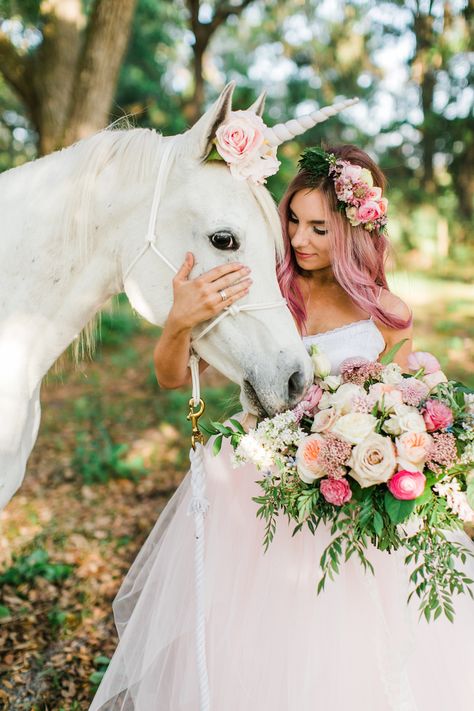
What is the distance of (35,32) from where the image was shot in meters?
9.40

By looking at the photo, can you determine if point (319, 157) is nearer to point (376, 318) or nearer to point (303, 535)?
point (376, 318)

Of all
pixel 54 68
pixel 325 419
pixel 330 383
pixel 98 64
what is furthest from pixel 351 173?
→ pixel 54 68

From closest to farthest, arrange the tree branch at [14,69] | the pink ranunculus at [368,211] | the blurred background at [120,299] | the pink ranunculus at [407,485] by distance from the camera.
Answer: the pink ranunculus at [407,485] → the pink ranunculus at [368,211] → the blurred background at [120,299] → the tree branch at [14,69]

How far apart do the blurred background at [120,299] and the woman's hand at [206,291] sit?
2.22 ft

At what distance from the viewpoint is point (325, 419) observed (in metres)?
1.76

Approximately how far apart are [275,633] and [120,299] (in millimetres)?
8399

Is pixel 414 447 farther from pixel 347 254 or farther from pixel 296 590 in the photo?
pixel 347 254

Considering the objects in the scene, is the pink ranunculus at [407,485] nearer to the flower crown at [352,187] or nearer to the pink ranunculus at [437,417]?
the pink ranunculus at [437,417]

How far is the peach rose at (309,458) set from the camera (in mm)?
1672

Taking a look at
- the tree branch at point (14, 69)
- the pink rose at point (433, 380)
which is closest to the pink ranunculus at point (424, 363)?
the pink rose at point (433, 380)

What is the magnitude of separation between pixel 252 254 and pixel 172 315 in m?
0.35

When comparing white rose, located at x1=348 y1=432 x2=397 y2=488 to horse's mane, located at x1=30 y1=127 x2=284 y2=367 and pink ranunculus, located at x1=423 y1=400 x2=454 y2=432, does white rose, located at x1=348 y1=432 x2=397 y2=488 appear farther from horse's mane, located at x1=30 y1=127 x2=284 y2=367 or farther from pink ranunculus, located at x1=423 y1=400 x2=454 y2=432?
horse's mane, located at x1=30 y1=127 x2=284 y2=367

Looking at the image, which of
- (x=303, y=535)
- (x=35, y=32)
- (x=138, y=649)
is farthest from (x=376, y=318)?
(x=35, y=32)

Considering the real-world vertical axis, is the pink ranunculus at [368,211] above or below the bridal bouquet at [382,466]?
above
